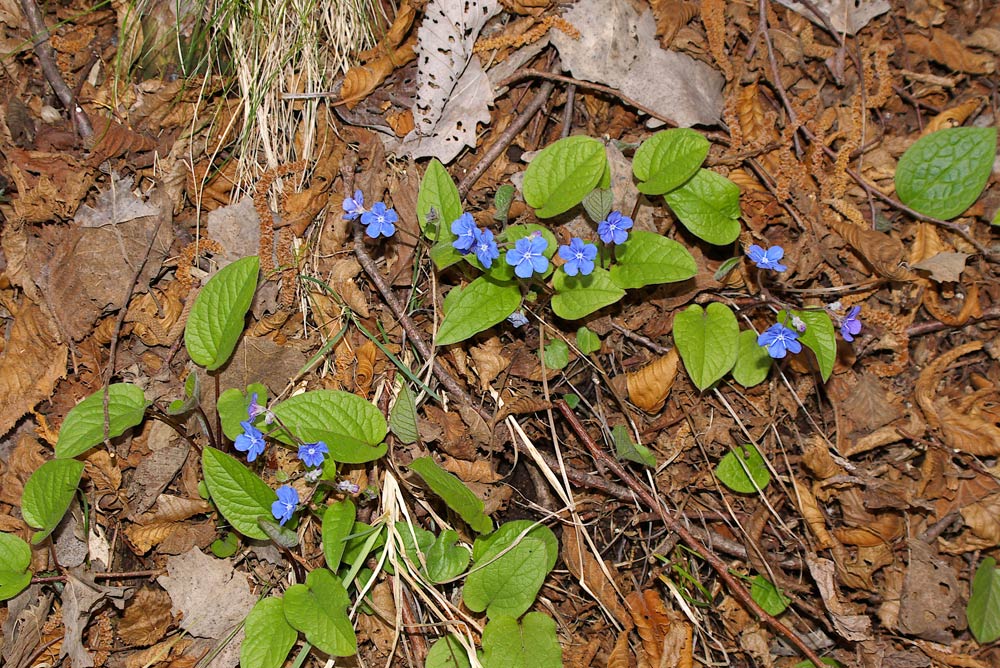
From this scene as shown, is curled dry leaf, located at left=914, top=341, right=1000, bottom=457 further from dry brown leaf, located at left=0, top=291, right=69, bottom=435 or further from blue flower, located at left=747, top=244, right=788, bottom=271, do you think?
dry brown leaf, located at left=0, top=291, right=69, bottom=435

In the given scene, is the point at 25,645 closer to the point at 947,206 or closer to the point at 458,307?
the point at 458,307

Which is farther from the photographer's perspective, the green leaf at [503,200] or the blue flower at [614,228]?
the green leaf at [503,200]

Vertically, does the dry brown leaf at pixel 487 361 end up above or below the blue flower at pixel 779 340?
below

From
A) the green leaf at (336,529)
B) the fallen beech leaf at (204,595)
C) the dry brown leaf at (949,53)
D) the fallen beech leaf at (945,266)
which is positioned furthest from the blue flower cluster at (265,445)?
the dry brown leaf at (949,53)

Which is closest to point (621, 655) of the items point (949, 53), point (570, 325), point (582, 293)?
point (570, 325)

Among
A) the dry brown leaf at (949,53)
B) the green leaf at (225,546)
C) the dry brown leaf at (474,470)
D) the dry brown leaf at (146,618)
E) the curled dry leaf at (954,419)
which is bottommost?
the dry brown leaf at (146,618)

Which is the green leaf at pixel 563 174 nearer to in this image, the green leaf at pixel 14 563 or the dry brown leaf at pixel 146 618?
the dry brown leaf at pixel 146 618

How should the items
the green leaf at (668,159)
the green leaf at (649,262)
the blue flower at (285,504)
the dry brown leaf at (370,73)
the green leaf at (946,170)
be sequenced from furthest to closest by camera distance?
1. the dry brown leaf at (370,73)
2. the green leaf at (946,170)
3. the green leaf at (668,159)
4. the green leaf at (649,262)
5. the blue flower at (285,504)

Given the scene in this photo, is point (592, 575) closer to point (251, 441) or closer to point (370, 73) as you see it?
point (251, 441)
